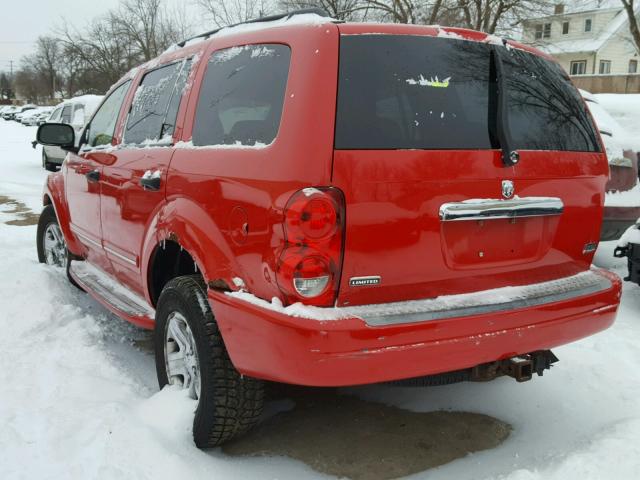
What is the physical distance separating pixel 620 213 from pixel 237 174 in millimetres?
4420

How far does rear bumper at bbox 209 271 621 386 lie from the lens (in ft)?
7.16

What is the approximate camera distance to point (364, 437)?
3.05 m

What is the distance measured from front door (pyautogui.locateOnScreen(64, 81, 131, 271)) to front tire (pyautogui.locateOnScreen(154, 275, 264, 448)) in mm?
1505

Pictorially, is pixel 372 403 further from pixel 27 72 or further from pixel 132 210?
pixel 27 72

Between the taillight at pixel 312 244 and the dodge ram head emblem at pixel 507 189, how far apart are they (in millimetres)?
746

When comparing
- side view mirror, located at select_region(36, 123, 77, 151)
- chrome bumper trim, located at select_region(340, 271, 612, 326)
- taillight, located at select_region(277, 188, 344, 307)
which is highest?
side view mirror, located at select_region(36, 123, 77, 151)

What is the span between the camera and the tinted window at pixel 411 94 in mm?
2326

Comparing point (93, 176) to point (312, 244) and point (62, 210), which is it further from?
point (312, 244)

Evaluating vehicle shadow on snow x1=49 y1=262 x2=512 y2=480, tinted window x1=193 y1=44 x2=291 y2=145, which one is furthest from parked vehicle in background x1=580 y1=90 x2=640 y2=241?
tinted window x1=193 y1=44 x2=291 y2=145

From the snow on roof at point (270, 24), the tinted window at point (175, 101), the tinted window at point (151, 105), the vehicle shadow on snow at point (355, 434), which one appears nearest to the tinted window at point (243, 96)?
the snow on roof at point (270, 24)

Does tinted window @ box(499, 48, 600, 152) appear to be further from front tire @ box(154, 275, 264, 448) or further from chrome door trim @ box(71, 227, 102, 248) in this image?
chrome door trim @ box(71, 227, 102, 248)

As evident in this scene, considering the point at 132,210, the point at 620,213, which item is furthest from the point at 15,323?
the point at 620,213

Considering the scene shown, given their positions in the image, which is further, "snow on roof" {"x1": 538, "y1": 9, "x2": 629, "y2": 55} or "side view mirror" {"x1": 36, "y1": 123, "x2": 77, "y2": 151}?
"snow on roof" {"x1": 538, "y1": 9, "x2": 629, "y2": 55}

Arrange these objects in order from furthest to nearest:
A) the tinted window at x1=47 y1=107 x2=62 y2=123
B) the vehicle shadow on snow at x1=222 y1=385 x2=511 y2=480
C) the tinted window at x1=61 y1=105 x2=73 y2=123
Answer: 1. the tinted window at x1=47 y1=107 x2=62 y2=123
2. the tinted window at x1=61 y1=105 x2=73 y2=123
3. the vehicle shadow on snow at x1=222 y1=385 x2=511 y2=480
